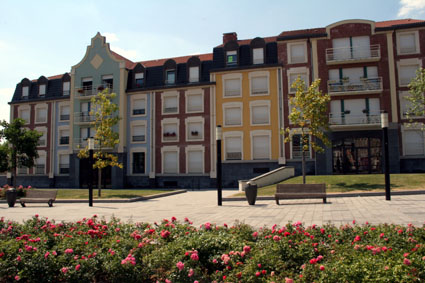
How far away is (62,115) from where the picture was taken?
35.2m

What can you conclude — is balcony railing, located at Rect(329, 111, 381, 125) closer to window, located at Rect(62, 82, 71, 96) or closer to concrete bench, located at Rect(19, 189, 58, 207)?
concrete bench, located at Rect(19, 189, 58, 207)

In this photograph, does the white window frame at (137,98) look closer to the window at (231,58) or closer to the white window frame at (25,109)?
the window at (231,58)

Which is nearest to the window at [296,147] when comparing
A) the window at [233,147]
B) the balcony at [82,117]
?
the window at [233,147]

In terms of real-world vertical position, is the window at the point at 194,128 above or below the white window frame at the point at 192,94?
below

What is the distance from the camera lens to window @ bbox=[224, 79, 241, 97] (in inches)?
1194

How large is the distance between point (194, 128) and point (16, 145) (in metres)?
15.6

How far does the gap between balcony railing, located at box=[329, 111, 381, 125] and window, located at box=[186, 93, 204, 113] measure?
1135cm

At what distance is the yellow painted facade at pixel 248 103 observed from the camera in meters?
29.1

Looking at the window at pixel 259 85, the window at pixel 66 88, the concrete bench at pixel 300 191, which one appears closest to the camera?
the concrete bench at pixel 300 191

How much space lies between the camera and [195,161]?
30.9 meters

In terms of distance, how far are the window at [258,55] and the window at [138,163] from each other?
13.5m

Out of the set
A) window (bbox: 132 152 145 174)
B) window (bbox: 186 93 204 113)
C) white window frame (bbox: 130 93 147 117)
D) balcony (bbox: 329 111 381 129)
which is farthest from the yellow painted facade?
window (bbox: 132 152 145 174)

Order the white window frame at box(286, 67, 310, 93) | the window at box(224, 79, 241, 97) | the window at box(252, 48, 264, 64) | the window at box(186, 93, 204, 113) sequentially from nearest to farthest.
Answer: the white window frame at box(286, 67, 310, 93)
the window at box(252, 48, 264, 64)
the window at box(224, 79, 241, 97)
the window at box(186, 93, 204, 113)

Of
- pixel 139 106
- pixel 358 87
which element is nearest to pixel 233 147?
pixel 139 106
